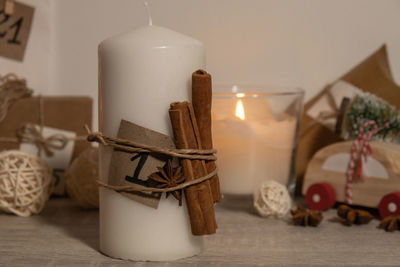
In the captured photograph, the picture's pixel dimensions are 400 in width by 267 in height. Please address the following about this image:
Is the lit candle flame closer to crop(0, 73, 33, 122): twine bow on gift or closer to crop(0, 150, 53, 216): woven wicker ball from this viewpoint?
crop(0, 150, 53, 216): woven wicker ball

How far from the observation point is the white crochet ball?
3.12 feet

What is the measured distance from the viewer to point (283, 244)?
791 millimetres

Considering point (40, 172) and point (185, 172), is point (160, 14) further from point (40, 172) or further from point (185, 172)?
point (185, 172)

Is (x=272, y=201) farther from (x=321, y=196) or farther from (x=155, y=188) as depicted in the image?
(x=155, y=188)

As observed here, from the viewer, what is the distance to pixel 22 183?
3.09ft

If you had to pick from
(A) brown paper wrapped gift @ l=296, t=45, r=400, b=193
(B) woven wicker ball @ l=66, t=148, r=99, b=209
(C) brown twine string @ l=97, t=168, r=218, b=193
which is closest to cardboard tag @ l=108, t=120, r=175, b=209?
(C) brown twine string @ l=97, t=168, r=218, b=193

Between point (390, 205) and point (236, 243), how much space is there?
13.9 inches

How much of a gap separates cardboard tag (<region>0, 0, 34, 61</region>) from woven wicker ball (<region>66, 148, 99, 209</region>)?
14.5 inches

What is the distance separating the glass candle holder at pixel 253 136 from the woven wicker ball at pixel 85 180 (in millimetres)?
265

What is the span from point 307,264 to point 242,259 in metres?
0.09

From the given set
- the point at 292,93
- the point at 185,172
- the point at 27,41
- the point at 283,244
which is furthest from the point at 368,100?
the point at 27,41

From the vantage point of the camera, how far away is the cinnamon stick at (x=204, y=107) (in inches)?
26.8

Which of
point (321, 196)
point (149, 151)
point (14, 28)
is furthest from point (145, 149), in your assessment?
point (14, 28)

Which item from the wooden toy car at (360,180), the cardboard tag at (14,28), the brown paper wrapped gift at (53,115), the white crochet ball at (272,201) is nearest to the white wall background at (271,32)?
the cardboard tag at (14,28)
